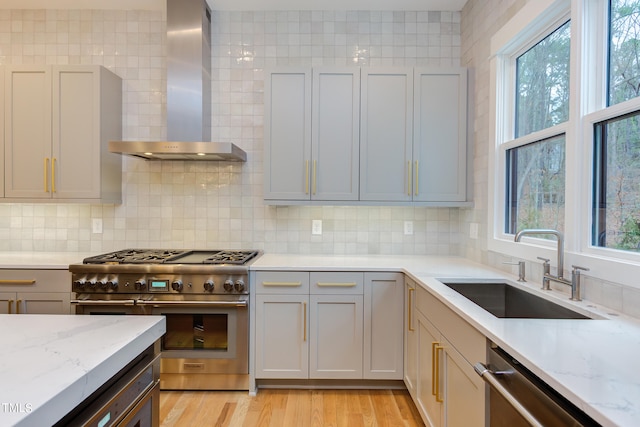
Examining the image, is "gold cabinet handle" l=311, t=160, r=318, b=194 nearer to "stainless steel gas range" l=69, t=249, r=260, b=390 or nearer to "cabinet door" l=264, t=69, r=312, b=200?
"cabinet door" l=264, t=69, r=312, b=200

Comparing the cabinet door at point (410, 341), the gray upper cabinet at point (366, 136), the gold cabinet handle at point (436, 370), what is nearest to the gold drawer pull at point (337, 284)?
the cabinet door at point (410, 341)

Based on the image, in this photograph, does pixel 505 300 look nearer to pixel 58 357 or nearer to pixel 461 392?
pixel 461 392

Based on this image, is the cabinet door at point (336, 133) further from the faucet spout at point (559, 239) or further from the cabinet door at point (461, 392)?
the cabinet door at point (461, 392)

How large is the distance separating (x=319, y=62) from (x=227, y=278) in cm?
194

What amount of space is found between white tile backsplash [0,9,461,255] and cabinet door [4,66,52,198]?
0.40m

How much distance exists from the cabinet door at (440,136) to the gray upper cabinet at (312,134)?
48cm

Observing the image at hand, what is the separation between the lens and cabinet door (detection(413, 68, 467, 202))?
8.71 ft

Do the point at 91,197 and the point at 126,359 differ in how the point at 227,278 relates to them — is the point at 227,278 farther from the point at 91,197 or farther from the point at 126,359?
the point at 126,359

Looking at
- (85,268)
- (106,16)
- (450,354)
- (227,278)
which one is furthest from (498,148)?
(106,16)

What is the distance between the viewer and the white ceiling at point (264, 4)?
286cm

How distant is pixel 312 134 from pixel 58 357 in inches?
84.3

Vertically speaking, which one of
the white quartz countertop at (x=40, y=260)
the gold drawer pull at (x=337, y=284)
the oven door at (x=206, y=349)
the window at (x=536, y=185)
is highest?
the window at (x=536, y=185)

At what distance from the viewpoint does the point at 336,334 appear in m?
2.45

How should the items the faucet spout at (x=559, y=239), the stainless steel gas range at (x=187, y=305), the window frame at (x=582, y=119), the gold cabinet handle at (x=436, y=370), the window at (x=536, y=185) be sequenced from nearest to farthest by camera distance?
the window frame at (x=582, y=119) < the faucet spout at (x=559, y=239) < the gold cabinet handle at (x=436, y=370) < the window at (x=536, y=185) < the stainless steel gas range at (x=187, y=305)
